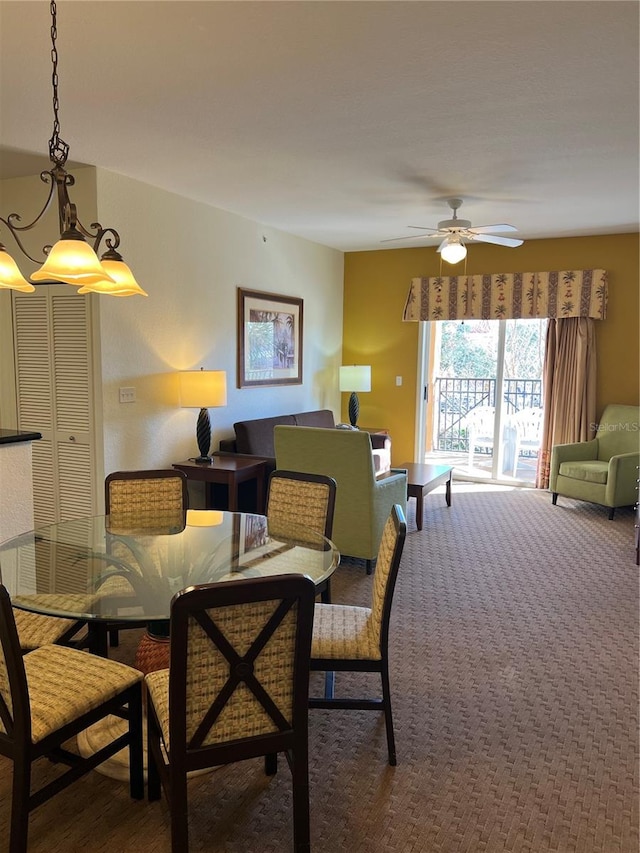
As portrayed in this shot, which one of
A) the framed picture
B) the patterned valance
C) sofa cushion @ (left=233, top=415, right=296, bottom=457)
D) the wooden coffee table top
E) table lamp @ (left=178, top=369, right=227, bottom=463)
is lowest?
the wooden coffee table top

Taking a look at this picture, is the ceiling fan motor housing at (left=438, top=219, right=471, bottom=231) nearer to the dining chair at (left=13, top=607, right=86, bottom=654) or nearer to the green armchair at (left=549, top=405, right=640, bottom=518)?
the green armchair at (left=549, top=405, right=640, bottom=518)

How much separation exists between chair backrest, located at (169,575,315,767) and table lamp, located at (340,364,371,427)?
5.19 meters

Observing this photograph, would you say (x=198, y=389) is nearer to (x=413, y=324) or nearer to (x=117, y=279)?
(x=117, y=279)

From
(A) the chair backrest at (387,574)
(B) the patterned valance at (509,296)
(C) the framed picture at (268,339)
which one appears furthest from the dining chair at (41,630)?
(B) the patterned valance at (509,296)

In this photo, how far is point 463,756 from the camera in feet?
7.50

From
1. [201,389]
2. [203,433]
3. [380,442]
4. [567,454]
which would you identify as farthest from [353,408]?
[201,389]

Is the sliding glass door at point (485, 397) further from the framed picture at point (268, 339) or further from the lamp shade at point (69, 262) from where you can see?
the lamp shade at point (69, 262)

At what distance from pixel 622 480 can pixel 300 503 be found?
3601mm

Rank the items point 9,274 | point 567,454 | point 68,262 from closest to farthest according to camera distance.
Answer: point 68,262 < point 9,274 < point 567,454

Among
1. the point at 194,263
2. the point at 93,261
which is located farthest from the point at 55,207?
the point at 93,261

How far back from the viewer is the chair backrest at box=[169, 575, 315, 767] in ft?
5.18

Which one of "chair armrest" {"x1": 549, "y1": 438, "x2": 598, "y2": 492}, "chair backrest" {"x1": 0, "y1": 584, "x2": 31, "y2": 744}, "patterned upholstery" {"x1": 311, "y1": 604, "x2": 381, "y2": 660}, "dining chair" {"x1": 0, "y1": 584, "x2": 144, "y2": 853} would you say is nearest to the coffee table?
"chair armrest" {"x1": 549, "y1": 438, "x2": 598, "y2": 492}

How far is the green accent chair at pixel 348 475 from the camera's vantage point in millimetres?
3920

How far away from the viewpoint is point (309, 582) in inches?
65.1
